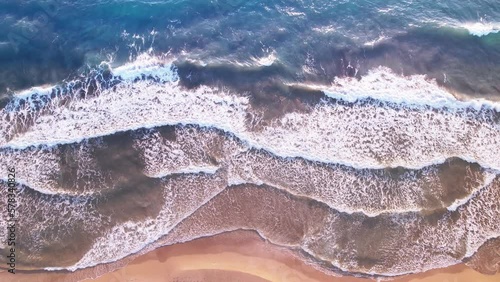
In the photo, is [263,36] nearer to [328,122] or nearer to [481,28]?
[328,122]

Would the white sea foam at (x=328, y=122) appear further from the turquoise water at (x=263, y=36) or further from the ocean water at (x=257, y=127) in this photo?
the turquoise water at (x=263, y=36)

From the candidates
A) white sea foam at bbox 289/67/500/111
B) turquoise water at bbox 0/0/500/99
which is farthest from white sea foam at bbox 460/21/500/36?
white sea foam at bbox 289/67/500/111

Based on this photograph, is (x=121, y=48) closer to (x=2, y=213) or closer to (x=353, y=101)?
(x=2, y=213)

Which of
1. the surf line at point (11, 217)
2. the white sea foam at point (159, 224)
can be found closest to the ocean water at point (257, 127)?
the white sea foam at point (159, 224)

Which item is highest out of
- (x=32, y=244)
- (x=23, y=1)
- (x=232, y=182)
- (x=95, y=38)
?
(x=23, y=1)

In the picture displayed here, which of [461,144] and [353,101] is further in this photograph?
[353,101]

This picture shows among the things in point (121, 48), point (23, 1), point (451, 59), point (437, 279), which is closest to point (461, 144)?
point (451, 59)
